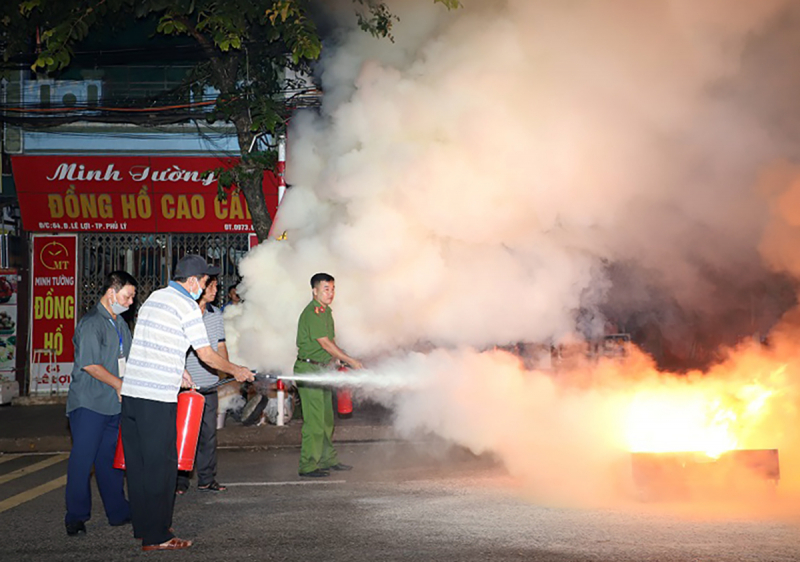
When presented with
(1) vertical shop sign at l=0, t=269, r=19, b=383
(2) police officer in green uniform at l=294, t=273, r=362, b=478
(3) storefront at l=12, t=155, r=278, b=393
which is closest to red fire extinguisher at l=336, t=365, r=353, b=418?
(2) police officer in green uniform at l=294, t=273, r=362, b=478

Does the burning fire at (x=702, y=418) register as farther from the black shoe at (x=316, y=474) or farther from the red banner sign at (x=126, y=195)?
the red banner sign at (x=126, y=195)

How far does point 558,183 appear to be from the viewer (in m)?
8.52

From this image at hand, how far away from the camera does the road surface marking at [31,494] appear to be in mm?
7609

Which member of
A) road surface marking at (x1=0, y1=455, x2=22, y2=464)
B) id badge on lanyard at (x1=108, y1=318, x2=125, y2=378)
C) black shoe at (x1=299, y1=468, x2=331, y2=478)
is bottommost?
black shoe at (x1=299, y1=468, x2=331, y2=478)

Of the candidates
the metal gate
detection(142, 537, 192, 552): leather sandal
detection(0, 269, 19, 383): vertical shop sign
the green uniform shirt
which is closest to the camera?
detection(142, 537, 192, 552): leather sandal

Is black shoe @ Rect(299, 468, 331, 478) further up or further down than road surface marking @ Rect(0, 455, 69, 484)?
further down

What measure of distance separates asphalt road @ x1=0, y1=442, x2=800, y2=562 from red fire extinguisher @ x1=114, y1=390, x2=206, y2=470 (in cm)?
51

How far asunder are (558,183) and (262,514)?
13.2 ft

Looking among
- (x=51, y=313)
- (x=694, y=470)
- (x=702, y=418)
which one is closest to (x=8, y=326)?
(x=51, y=313)

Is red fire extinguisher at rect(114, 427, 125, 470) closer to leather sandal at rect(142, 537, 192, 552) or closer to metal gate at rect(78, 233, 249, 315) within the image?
leather sandal at rect(142, 537, 192, 552)

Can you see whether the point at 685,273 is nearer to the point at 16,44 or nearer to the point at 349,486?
the point at 349,486

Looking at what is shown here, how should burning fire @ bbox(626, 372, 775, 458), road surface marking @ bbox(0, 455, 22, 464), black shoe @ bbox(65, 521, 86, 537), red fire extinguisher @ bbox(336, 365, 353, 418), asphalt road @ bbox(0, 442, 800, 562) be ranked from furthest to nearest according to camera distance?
road surface marking @ bbox(0, 455, 22, 464), red fire extinguisher @ bbox(336, 365, 353, 418), burning fire @ bbox(626, 372, 775, 458), black shoe @ bbox(65, 521, 86, 537), asphalt road @ bbox(0, 442, 800, 562)

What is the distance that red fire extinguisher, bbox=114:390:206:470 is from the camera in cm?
646

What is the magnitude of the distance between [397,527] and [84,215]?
1108cm
